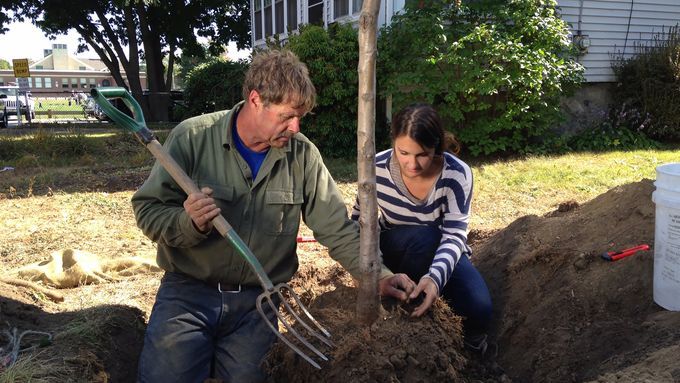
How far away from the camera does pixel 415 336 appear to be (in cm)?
210

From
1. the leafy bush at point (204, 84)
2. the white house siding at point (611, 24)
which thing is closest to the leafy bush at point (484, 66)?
the white house siding at point (611, 24)

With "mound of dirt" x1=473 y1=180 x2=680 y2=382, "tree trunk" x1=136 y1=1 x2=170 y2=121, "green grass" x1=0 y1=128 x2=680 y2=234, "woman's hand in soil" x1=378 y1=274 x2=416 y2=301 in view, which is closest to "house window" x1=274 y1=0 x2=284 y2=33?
"green grass" x1=0 y1=128 x2=680 y2=234

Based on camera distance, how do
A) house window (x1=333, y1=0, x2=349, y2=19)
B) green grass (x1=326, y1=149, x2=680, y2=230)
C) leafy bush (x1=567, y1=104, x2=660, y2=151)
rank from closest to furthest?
green grass (x1=326, y1=149, x2=680, y2=230) → leafy bush (x1=567, y1=104, x2=660, y2=151) → house window (x1=333, y1=0, x2=349, y2=19)

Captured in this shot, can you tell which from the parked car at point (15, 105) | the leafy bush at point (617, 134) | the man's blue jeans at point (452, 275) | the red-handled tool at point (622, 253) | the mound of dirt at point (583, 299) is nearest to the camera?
the mound of dirt at point (583, 299)

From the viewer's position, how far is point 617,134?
9.10m

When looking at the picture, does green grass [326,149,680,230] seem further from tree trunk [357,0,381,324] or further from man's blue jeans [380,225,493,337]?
tree trunk [357,0,381,324]

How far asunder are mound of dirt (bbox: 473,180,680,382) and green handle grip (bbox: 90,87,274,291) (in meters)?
1.31

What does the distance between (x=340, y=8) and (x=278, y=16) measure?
3.71 m

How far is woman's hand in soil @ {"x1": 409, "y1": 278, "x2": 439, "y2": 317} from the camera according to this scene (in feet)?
7.39

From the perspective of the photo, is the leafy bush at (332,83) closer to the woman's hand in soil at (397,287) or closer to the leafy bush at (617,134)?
the leafy bush at (617,134)

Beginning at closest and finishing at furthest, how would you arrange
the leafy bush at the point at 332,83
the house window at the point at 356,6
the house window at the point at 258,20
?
the leafy bush at the point at 332,83, the house window at the point at 356,6, the house window at the point at 258,20

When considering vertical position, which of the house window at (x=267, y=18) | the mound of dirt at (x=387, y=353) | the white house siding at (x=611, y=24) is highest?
the house window at (x=267, y=18)

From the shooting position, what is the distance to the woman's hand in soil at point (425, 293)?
225cm

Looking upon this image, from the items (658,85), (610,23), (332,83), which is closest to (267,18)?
(332,83)
